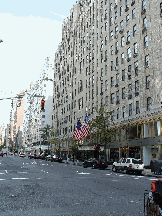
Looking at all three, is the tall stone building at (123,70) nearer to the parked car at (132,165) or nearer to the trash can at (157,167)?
the trash can at (157,167)

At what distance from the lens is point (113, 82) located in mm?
51125

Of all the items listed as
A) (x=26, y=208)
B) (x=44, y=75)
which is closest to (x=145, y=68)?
(x=26, y=208)

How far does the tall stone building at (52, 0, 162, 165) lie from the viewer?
3834cm

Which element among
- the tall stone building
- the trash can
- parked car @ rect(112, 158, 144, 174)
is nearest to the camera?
the trash can

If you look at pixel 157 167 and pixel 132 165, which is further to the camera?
pixel 132 165

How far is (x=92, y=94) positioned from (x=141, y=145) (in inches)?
947

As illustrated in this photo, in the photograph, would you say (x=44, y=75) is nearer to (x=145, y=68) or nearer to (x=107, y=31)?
(x=107, y=31)

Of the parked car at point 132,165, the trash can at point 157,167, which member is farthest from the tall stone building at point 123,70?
the parked car at point 132,165

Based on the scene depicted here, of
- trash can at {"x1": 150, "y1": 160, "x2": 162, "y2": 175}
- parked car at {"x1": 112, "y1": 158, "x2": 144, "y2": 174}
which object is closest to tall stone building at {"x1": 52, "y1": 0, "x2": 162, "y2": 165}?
trash can at {"x1": 150, "y1": 160, "x2": 162, "y2": 175}

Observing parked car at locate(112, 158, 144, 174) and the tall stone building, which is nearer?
parked car at locate(112, 158, 144, 174)

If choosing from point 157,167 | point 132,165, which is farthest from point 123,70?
point 157,167

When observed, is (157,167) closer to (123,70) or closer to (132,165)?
(132,165)

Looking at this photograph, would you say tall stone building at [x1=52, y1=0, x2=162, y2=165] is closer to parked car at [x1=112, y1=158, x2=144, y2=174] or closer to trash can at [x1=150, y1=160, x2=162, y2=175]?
trash can at [x1=150, y1=160, x2=162, y2=175]

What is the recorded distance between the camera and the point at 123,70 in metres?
47.8
